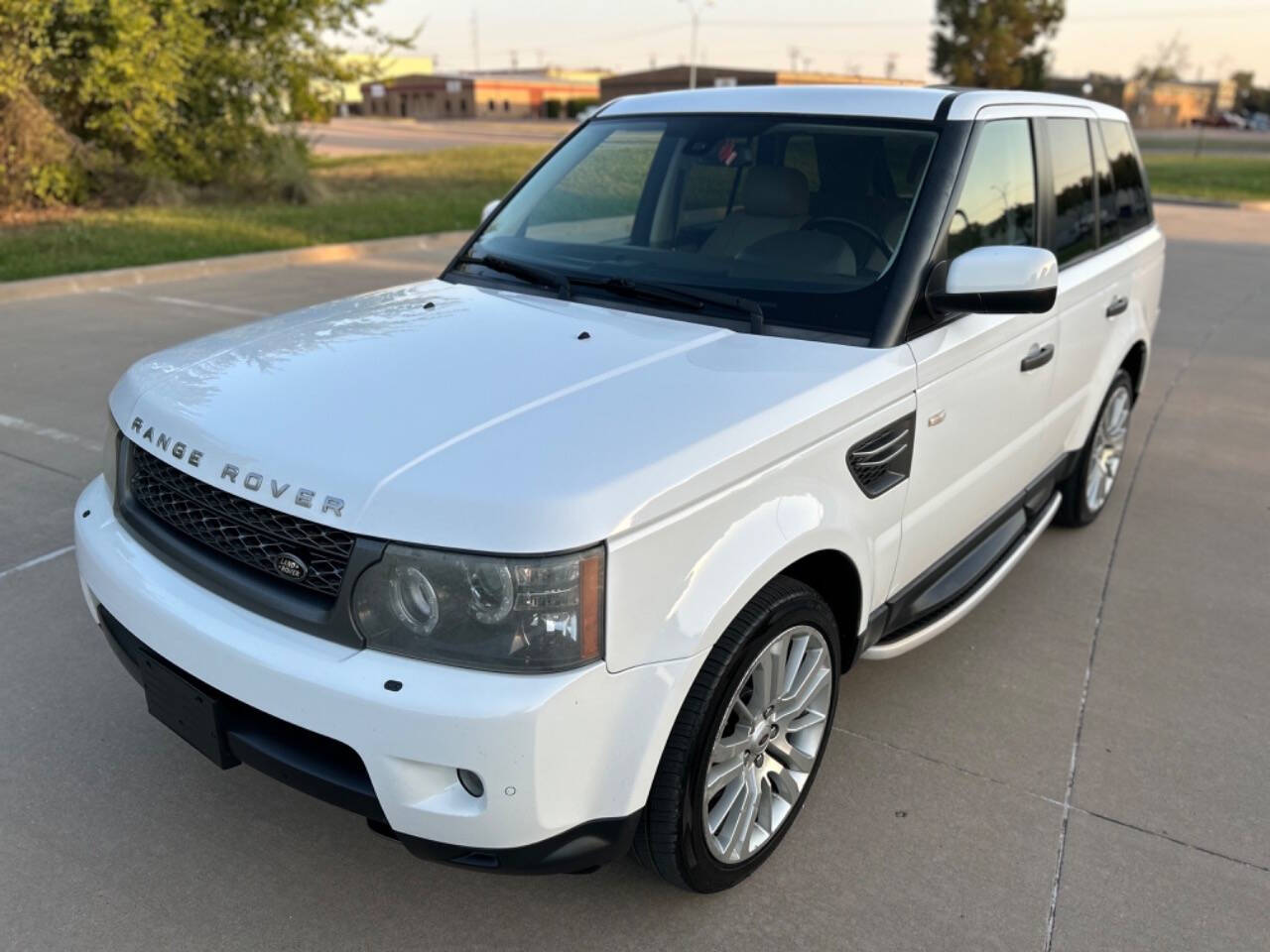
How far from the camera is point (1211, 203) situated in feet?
69.9

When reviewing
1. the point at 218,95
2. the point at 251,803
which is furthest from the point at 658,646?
the point at 218,95

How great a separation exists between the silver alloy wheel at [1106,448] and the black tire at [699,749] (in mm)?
2902

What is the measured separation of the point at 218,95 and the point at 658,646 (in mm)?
15735

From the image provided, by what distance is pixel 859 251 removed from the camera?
3.09 m

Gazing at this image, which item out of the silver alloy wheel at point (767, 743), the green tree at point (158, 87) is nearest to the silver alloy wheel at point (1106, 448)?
the silver alloy wheel at point (767, 743)

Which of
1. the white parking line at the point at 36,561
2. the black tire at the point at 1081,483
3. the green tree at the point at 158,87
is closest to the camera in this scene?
the white parking line at the point at 36,561

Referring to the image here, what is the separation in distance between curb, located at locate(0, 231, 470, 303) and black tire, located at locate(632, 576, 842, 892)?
29.0 feet

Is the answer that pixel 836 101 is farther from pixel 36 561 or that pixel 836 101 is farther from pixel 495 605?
pixel 36 561

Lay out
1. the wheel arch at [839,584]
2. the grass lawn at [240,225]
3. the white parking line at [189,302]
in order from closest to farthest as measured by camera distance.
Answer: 1. the wheel arch at [839,584]
2. the white parking line at [189,302]
3. the grass lawn at [240,225]

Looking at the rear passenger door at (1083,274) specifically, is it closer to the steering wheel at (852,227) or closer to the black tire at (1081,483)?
the black tire at (1081,483)

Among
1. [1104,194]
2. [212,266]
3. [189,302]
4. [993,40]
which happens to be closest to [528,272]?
[1104,194]

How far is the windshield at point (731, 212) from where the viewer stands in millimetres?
3047

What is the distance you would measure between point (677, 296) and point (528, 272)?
59cm

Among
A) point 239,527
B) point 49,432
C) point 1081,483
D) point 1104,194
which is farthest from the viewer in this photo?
point 49,432
